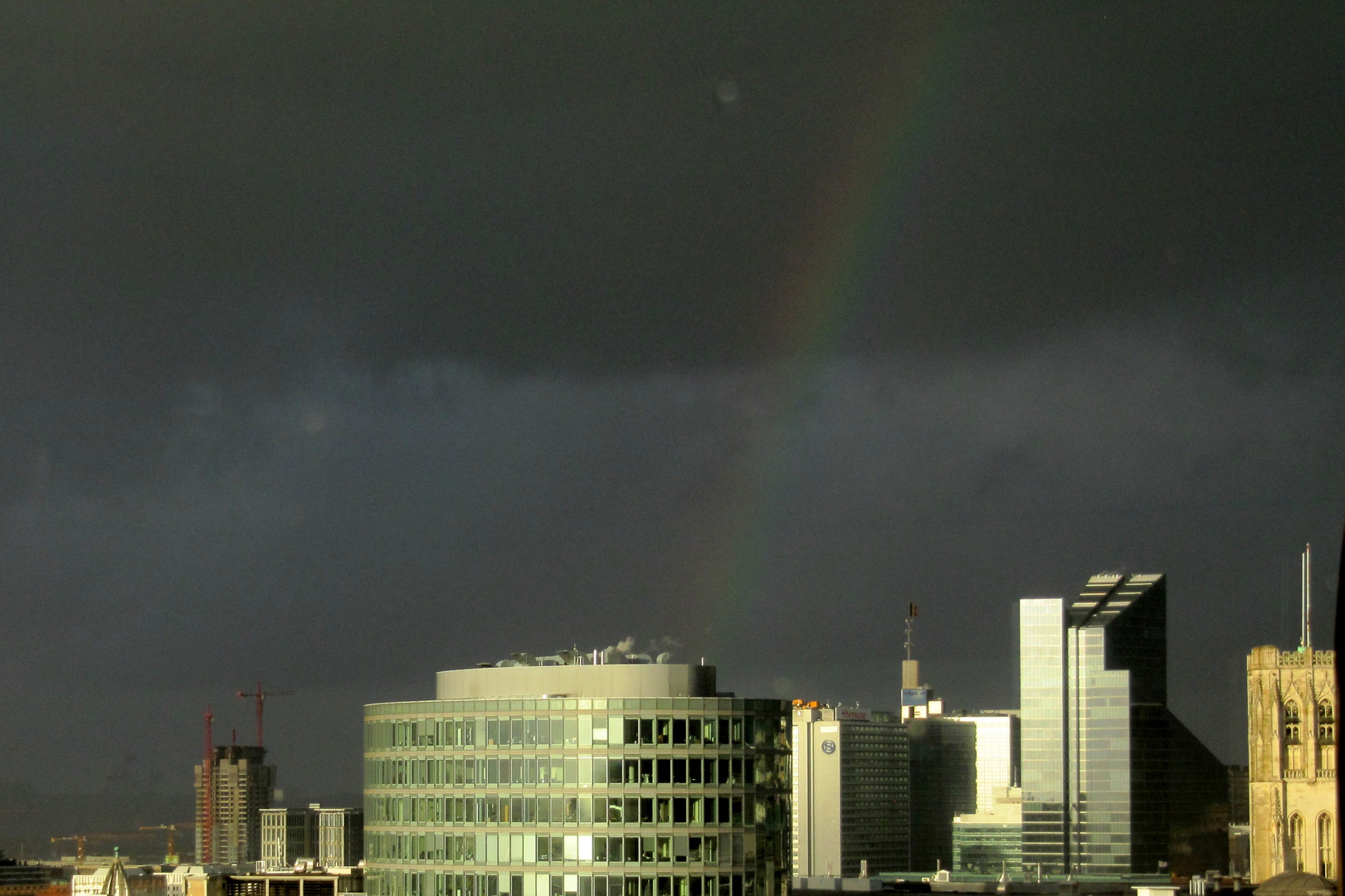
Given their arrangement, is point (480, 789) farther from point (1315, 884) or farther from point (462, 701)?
point (1315, 884)

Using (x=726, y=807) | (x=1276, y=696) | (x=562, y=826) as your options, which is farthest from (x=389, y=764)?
(x=1276, y=696)

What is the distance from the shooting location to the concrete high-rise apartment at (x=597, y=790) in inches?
3789

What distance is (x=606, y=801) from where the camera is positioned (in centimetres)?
9656

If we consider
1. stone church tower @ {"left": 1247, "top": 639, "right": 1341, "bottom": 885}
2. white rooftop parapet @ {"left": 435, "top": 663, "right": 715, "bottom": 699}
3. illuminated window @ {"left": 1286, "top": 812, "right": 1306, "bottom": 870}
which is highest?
white rooftop parapet @ {"left": 435, "top": 663, "right": 715, "bottom": 699}

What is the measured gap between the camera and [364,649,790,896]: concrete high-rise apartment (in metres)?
96.2

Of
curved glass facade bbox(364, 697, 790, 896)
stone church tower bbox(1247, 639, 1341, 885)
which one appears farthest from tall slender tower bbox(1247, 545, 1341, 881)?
curved glass facade bbox(364, 697, 790, 896)

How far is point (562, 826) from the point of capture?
97188mm

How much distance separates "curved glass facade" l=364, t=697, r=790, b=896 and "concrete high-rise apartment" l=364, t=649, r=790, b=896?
0.25 feet

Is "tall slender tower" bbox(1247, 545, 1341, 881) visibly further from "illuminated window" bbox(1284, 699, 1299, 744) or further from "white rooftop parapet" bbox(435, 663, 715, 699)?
"white rooftop parapet" bbox(435, 663, 715, 699)

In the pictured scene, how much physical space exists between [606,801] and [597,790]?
0.76 m

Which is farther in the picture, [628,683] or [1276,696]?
[1276,696]

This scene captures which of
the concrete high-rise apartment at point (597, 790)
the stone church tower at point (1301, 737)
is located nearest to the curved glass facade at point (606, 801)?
the concrete high-rise apartment at point (597, 790)

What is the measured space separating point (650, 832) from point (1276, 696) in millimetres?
118478

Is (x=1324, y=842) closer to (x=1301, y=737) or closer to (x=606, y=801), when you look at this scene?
(x=1301, y=737)
